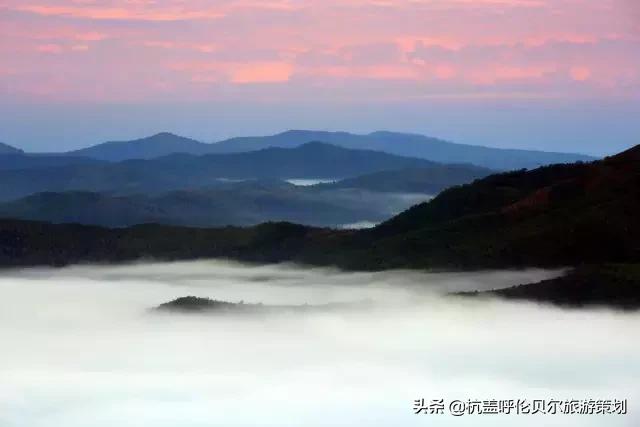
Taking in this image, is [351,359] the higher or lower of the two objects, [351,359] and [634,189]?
the lower

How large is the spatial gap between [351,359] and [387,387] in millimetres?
22782

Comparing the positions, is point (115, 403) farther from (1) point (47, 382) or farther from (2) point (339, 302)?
(2) point (339, 302)

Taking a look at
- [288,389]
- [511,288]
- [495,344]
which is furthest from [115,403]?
[511,288]

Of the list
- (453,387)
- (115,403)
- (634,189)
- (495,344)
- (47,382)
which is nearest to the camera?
(453,387)

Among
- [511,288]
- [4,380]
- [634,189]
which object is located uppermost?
[634,189]

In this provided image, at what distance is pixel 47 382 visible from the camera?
485ft

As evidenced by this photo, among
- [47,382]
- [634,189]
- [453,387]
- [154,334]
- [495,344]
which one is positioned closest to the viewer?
[453,387]

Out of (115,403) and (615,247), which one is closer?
(115,403)

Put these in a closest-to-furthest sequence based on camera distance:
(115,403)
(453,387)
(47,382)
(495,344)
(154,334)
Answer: (453,387), (115,403), (495,344), (47,382), (154,334)

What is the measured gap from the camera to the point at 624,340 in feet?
432

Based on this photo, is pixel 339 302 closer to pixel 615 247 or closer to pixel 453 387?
pixel 615 247

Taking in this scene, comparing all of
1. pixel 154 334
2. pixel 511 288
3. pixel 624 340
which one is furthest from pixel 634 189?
pixel 154 334

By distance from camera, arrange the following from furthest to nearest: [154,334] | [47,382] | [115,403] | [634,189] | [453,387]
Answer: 1. [634,189]
2. [154,334]
3. [47,382]
4. [115,403]
5. [453,387]

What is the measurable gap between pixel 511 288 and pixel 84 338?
78118 millimetres
